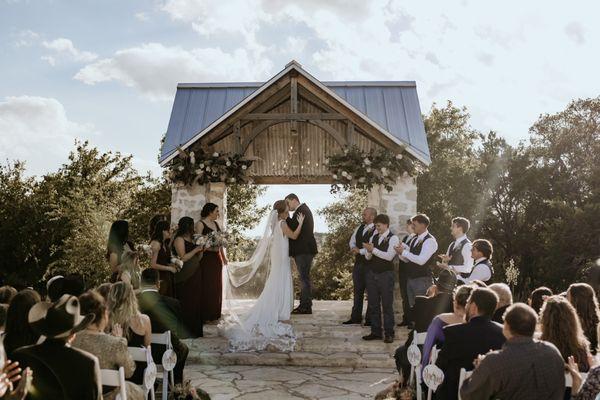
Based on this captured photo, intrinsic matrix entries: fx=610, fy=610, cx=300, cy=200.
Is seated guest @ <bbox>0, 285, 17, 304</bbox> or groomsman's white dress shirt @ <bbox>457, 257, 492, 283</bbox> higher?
groomsman's white dress shirt @ <bbox>457, 257, 492, 283</bbox>

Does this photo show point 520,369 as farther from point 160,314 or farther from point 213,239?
point 213,239

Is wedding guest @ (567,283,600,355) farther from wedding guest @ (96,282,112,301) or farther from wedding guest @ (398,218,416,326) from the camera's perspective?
wedding guest @ (398,218,416,326)

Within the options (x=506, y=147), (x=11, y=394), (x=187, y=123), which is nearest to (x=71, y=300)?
(x=11, y=394)

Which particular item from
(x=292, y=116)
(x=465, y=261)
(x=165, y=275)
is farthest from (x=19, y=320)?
(x=292, y=116)

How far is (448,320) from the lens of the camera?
15.8 ft

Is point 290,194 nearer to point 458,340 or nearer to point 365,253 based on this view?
point 365,253

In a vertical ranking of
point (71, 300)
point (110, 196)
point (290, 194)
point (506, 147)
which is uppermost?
A: point (506, 147)

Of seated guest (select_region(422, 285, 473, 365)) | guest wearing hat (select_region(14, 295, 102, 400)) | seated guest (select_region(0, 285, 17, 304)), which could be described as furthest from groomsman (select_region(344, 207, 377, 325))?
guest wearing hat (select_region(14, 295, 102, 400))

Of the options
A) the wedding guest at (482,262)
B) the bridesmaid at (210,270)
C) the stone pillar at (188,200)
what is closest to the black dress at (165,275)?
the bridesmaid at (210,270)

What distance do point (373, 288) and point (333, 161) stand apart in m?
2.42

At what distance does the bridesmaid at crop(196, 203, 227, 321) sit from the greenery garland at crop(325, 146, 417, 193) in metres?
2.08

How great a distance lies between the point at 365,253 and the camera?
8.99m

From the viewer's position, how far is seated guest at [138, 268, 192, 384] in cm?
555

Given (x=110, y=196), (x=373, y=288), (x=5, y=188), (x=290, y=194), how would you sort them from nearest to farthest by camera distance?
1. (x=373, y=288)
2. (x=290, y=194)
3. (x=110, y=196)
4. (x=5, y=188)
